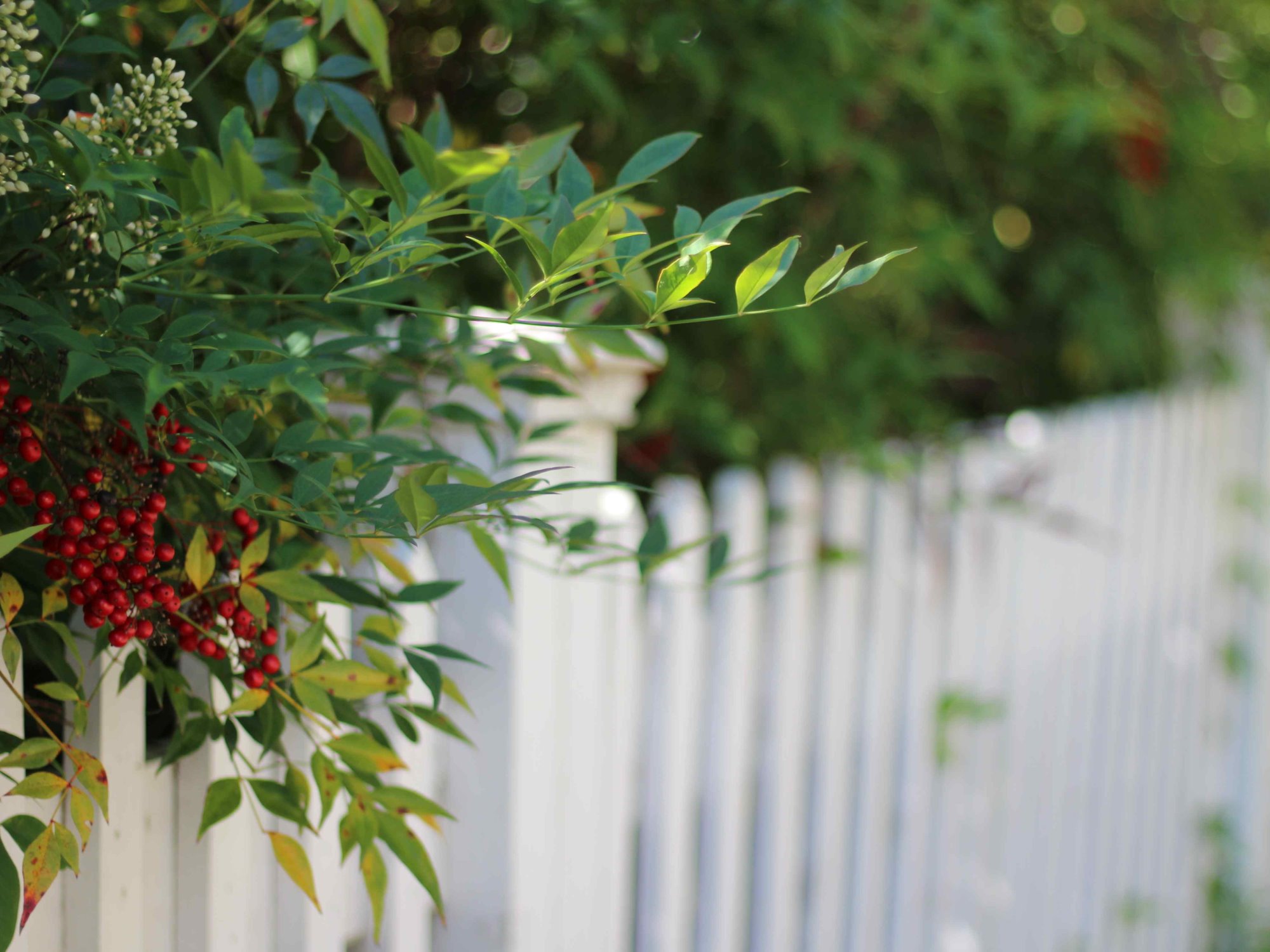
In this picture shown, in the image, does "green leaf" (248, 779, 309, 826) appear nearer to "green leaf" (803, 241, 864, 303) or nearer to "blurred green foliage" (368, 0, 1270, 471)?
"green leaf" (803, 241, 864, 303)

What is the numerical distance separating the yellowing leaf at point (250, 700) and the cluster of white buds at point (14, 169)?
0.80 feet

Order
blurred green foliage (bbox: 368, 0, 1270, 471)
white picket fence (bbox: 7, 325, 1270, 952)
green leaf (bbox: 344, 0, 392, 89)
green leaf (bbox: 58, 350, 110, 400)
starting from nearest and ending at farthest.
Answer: green leaf (bbox: 58, 350, 110, 400)
green leaf (bbox: 344, 0, 392, 89)
white picket fence (bbox: 7, 325, 1270, 952)
blurred green foliage (bbox: 368, 0, 1270, 471)

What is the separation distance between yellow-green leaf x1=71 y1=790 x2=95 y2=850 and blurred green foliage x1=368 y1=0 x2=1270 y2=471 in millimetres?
755

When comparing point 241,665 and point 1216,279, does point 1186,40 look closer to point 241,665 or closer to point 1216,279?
point 1216,279

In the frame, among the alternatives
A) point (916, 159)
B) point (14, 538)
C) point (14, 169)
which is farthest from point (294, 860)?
point (916, 159)

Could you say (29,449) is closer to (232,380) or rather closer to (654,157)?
(232,380)

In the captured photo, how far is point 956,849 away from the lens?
5.30 ft

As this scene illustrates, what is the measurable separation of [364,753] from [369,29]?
0.43 metres

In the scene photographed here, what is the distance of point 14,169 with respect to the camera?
45cm

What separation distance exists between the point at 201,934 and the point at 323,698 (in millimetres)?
272

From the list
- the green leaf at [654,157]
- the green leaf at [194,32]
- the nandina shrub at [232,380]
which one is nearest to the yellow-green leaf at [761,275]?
the nandina shrub at [232,380]

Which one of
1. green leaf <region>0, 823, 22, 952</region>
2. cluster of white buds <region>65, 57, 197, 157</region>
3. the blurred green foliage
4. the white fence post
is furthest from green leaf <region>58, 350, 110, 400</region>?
the blurred green foliage

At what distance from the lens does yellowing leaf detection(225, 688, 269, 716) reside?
52 centimetres

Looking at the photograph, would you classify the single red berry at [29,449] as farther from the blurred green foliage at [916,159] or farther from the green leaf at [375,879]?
the blurred green foliage at [916,159]
